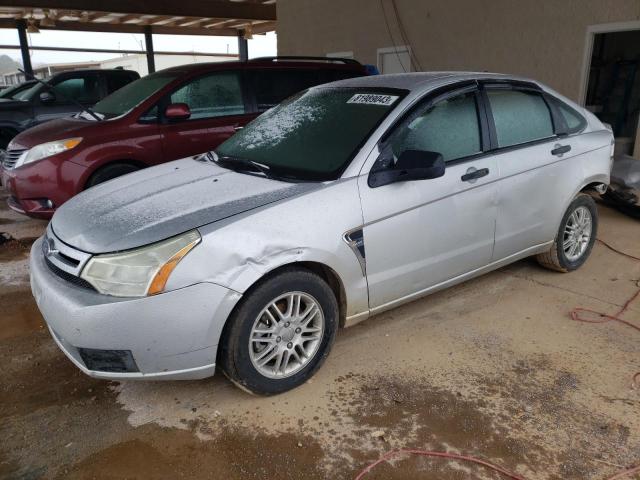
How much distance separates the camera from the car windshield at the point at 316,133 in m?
3.11

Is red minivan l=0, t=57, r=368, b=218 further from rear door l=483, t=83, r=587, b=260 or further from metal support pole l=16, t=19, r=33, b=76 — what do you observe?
metal support pole l=16, t=19, r=33, b=76

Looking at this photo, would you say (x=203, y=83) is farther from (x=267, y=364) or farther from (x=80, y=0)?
(x=80, y=0)

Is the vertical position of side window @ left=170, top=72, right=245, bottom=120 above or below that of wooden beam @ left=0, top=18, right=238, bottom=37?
below

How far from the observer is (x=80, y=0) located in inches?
524

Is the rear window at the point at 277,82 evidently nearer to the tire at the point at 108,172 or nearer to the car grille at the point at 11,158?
the tire at the point at 108,172

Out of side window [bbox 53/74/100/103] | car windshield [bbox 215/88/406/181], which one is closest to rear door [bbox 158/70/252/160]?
car windshield [bbox 215/88/406/181]

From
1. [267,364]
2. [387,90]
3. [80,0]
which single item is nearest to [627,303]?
[387,90]

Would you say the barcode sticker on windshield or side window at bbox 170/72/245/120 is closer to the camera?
the barcode sticker on windshield

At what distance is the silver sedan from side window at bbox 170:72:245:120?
2181 mm

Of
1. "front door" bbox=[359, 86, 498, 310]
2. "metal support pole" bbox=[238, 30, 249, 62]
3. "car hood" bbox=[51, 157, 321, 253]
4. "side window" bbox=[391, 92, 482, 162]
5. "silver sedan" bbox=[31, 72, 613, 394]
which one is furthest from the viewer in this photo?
"metal support pole" bbox=[238, 30, 249, 62]

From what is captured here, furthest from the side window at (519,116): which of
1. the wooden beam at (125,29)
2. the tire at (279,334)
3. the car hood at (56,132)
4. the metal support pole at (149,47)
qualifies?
the wooden beam at (125,29)

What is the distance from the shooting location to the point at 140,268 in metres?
2.45

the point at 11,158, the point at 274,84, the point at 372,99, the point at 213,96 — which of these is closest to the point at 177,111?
the point at 213,96

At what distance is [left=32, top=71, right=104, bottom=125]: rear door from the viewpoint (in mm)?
9055
